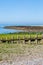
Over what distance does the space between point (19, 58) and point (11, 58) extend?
498 millimetres

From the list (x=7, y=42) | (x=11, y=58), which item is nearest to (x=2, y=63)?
(x=11, y=58)

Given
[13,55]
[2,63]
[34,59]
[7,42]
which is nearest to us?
[2,63]

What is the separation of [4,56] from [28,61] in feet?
6.42

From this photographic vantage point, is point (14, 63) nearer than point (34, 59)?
Yes

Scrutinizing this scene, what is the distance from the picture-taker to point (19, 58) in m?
13.7

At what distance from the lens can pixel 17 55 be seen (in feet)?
48.1

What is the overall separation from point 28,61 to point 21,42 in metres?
9.35

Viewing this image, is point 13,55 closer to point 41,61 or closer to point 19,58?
point 19,58

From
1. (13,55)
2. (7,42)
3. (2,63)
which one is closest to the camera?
(2,63)

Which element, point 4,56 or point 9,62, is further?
point 4,56

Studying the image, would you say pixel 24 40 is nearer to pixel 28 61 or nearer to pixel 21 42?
pixel 21 42

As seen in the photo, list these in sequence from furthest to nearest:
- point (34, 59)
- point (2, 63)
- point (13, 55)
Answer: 1. point (13, 55)
2. point (34, 59)
3. point (2, 63)

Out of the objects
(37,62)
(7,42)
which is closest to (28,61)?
(37,62)

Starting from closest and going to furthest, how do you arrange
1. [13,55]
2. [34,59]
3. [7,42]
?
[34,59] < [13,55] < [7,42]
